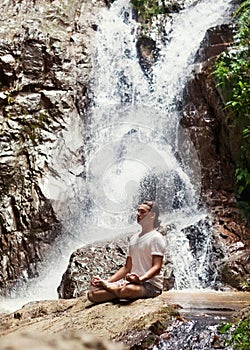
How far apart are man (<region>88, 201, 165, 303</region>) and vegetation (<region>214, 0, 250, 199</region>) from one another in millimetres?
5666

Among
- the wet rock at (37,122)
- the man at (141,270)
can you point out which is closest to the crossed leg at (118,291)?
the man at (141,270)

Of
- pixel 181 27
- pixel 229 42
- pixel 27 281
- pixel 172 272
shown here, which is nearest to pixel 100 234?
pixel 27 281

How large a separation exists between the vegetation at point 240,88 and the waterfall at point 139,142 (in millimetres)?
1192

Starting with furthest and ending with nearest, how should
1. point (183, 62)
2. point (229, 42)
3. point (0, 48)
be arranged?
point (183, 62)
point (0, 48)
point (229, 42)

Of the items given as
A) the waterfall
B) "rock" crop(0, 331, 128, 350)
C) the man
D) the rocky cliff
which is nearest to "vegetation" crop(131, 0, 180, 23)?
the waterfall

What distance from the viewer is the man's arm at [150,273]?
4035 millimetres

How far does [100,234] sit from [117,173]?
7.05 ft

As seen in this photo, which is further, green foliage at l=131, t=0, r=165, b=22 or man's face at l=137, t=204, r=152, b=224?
green foliage at l=131, t=0, r=165, b=22

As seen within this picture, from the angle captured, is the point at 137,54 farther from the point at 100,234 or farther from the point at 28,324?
the point at 28,324

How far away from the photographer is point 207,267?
8367mm

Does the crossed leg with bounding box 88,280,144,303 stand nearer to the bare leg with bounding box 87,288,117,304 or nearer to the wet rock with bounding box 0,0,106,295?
the bare leg with bounding box 87,288,117,304

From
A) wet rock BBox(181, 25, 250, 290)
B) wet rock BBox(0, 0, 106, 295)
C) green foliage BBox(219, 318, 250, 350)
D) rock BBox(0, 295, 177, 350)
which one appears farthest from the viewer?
wet rock BBox(0, 0, 106, 295)

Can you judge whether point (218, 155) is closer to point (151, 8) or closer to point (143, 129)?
point (143, 129)

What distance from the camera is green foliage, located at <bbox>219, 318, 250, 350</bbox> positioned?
2988 millimetres
